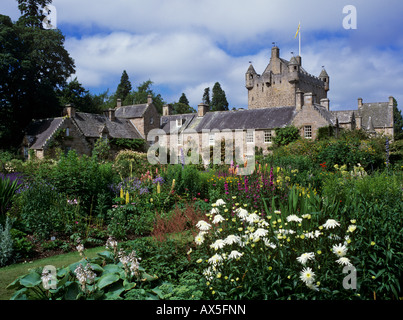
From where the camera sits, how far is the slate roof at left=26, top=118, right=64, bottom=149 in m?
31.4

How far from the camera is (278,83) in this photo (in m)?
47.4

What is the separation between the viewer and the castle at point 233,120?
3152 centimetres

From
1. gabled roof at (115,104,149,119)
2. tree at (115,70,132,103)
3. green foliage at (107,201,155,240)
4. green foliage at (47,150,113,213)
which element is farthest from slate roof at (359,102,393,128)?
green foliage at (47,150,113,213)

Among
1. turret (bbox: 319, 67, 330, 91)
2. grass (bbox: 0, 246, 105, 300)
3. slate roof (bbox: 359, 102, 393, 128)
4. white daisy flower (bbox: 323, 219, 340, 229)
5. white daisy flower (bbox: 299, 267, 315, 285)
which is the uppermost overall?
turret (bbox: 319, 67, 330, 91)

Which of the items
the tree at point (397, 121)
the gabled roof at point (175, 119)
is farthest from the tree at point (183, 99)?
the tree at point (397, 121)

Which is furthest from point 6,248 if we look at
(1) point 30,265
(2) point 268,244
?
(2) point 268,244

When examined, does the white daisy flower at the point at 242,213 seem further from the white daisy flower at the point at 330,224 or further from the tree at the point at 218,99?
the tree at the point at 218,99

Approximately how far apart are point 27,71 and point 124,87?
Result: 3686 cm

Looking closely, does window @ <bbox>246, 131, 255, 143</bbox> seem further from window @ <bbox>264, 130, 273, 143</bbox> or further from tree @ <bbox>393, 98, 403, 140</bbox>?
tree @ <bbox>393, 98, 403, 140</bbox>

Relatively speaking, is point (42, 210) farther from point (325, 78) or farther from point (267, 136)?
point (325, 78)
